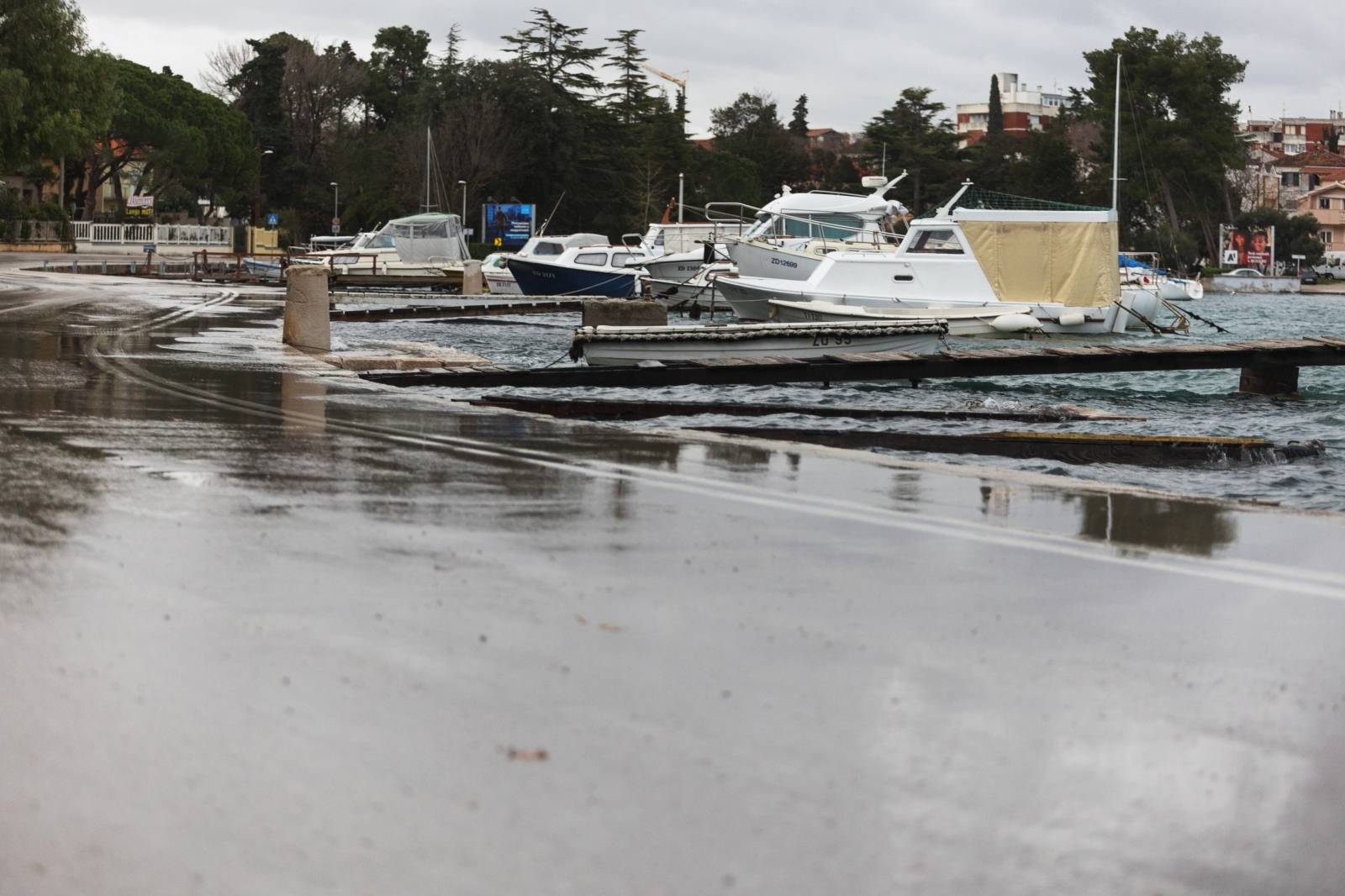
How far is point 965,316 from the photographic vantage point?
37.3m

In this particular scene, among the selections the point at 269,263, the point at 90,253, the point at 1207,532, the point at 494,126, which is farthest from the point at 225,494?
the point at 494,126

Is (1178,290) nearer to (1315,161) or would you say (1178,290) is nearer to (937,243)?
(937,243)

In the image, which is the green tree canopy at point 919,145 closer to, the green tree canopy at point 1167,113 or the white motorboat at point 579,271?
the green tree canopy at point 1167,113

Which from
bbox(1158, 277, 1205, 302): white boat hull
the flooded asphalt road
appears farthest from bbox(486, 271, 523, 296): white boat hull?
the flooded asphalt road

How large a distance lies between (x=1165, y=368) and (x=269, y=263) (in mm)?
51317

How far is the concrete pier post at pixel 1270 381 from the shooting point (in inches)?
980

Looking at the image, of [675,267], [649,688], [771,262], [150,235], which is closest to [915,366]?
[649,688]

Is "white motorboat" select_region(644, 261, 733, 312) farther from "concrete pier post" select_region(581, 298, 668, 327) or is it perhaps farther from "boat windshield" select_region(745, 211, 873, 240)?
"concrete pier post" select_region(581, 298, 668, 327)

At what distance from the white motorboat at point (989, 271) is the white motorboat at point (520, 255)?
65.1ft

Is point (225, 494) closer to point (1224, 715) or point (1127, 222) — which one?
point (1224, 715)

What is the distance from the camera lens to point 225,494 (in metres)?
8.30

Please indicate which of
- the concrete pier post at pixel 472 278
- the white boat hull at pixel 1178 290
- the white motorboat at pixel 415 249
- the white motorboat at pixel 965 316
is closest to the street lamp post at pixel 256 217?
the white motorboat at pixel 415 249

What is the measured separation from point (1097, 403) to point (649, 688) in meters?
22.4

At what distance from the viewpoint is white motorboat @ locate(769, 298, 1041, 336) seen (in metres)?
36.7
